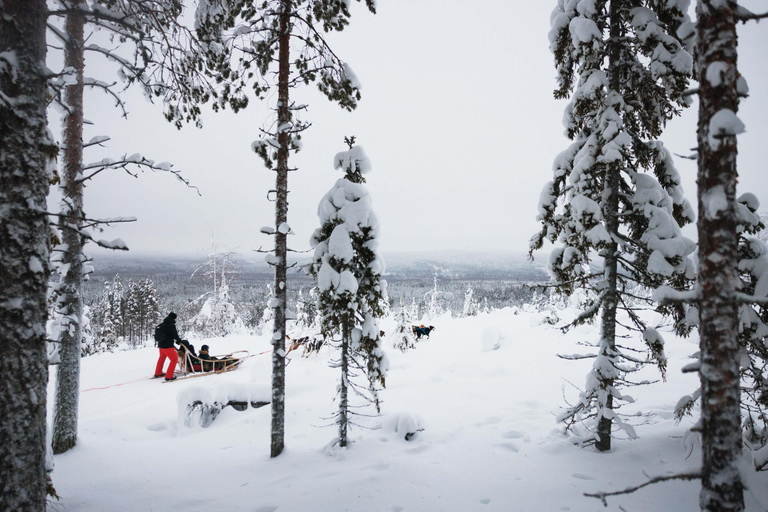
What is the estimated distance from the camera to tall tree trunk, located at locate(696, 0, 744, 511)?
2422 mm

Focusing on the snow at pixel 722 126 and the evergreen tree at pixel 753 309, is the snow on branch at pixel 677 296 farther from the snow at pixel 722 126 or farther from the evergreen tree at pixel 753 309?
the evergreen tree at pixel 753 309

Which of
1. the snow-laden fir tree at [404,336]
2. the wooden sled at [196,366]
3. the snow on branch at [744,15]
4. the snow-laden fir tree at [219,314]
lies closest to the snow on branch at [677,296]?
the snow on branch at [744,15]

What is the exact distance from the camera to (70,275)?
6051 mm

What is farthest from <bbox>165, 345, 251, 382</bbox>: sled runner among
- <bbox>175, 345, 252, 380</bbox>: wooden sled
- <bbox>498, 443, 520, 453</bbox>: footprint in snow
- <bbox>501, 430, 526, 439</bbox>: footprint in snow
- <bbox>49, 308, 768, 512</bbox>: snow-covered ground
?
<bbox>498, 443, 520, 453</bbox>: footprint in snow

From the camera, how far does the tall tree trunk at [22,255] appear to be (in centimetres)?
290

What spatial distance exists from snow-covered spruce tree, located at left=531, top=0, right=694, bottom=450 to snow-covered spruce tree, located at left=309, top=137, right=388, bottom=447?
3261 mm

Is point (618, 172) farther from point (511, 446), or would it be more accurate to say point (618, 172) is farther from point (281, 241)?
point (281, 241)

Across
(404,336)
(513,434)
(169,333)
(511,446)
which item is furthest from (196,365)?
(511,446)

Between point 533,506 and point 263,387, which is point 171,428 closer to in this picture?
point 263,387

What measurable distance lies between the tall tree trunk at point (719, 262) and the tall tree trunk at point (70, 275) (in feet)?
27.3

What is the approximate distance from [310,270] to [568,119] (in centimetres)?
564

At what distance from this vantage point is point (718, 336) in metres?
2.51

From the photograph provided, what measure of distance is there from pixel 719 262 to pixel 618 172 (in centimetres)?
377

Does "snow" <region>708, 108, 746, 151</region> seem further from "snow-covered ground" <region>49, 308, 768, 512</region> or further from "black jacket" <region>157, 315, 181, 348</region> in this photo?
"black jacket" <region>157, 315, 181, 348</region>
